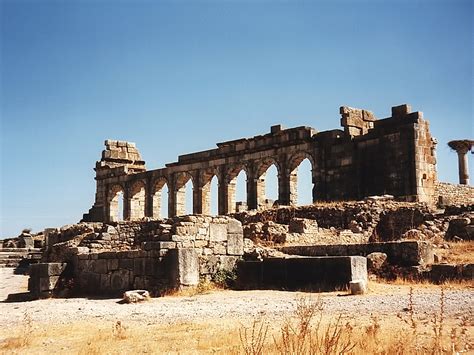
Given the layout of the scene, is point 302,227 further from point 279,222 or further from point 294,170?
point 294,170

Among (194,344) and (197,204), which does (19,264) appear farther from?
(194,344)

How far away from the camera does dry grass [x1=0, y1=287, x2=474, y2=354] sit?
539cm

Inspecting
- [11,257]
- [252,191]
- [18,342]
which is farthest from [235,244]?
[252,191]

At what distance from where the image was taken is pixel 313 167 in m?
26.5

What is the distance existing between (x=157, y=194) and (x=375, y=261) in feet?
78.3

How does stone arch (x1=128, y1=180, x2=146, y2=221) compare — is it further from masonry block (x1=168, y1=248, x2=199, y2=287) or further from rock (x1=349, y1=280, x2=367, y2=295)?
rock (x1=349, y1=280, x2=367, y2=295)

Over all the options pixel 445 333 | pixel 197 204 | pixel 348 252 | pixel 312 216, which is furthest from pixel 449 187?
pixel 445 333

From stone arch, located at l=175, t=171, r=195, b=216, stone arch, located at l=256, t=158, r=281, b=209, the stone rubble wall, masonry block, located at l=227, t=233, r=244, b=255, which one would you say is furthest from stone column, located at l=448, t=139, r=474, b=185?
masonry block, located at l=227, t=233, r=244, b=255

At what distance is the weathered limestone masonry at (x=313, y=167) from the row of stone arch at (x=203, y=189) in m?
0.05

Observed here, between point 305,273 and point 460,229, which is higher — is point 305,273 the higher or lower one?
the lower one

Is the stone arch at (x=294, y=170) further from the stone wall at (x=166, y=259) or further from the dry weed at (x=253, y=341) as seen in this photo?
the dry weed at (x=253, y=341)

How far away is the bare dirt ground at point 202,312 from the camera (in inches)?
283

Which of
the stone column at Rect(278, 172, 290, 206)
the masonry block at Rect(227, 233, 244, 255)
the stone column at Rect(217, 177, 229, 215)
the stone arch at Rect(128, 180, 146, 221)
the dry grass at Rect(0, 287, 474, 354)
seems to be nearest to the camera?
the dry grass at Rect(0, 287, 474, 354)

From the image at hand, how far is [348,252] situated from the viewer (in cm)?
1281
